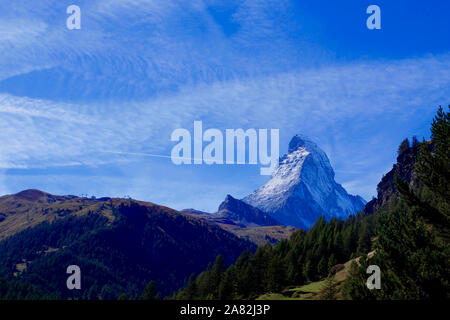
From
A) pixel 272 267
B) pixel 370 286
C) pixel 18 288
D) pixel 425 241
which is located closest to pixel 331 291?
pixel 272 267

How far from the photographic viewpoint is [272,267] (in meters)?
101

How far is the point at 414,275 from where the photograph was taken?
27.8 meters

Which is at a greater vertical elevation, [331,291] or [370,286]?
[370,286]

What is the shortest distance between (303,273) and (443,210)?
8408 cm
